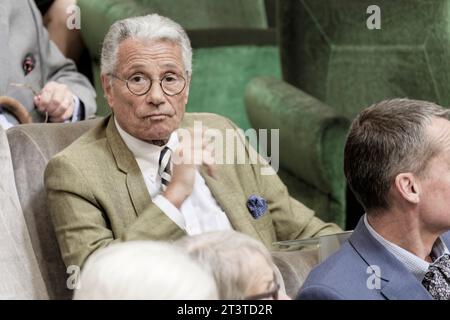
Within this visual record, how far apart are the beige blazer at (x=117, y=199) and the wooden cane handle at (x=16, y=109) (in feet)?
0.92

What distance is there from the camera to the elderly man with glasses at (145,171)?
6.33 feet

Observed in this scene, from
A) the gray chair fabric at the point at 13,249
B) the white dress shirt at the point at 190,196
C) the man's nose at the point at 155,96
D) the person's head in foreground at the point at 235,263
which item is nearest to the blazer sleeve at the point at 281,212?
the white dress shirt at the point at 190,196

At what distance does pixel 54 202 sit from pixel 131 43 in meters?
0.37

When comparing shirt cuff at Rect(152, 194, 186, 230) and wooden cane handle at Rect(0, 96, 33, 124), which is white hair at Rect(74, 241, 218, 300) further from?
wooden cane handle at Rect(0, 96, 33, 124)

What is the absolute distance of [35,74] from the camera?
8.27 feet

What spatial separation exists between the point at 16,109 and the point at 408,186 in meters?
1.00

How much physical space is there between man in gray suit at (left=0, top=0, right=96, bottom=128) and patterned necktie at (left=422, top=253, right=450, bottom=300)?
3.44ft

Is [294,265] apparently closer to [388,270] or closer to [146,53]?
[388,270]

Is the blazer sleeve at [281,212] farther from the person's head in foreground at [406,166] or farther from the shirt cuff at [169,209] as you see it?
the person's head in foreground at [406,166]

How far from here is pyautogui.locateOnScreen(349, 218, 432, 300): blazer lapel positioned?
5.46ft

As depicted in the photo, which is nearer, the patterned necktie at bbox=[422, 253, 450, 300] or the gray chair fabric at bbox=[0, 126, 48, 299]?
the patterned necktie at bbox=[422, 253, 450, 300]

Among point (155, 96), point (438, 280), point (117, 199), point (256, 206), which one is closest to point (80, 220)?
point (117, 199)

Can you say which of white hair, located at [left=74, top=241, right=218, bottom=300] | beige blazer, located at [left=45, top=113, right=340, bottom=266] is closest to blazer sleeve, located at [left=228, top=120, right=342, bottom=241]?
beige blazer, located at [left=45, top=113, right=340, bottom=266]
